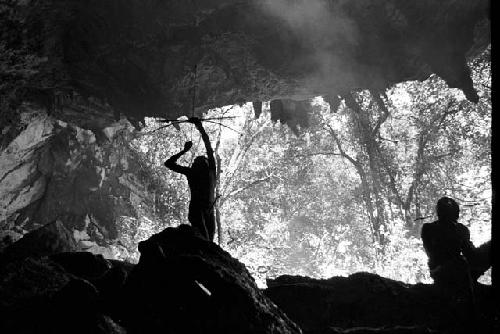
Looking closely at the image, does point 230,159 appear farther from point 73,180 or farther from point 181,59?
point 181,59

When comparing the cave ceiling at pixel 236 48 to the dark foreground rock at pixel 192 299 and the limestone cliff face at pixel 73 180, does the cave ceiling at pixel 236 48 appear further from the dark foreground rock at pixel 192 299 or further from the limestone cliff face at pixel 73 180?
the dark foreground rock at pixel 192 299

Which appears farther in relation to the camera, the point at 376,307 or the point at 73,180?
the point at 73,180

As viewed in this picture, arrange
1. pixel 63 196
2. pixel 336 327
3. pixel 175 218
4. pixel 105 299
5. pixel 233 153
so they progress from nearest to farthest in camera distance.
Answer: pixel 105 299, pixel 336 327, pixel 63 196, pixel 175 218, pixel 233 153

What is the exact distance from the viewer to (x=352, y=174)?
29812 mm

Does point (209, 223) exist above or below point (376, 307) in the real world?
above

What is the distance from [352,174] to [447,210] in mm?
22354

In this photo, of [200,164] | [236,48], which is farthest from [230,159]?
[200,164]

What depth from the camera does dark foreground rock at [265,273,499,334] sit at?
6.60 meters

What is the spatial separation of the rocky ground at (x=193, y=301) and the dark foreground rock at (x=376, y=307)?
0.02 metres

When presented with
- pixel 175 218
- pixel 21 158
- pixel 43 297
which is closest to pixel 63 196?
pixel 21 158

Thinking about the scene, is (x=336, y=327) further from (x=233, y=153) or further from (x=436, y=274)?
(x=233, y=153)

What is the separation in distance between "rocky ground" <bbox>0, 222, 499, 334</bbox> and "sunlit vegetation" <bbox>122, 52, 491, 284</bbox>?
8.54 metres

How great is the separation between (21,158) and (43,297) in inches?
420

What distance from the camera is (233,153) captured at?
2533 centimetres
